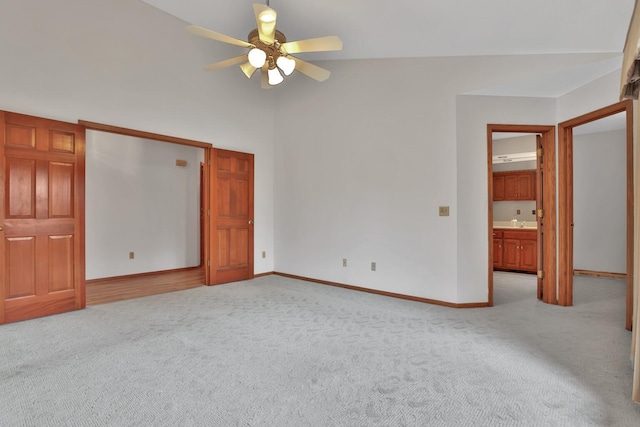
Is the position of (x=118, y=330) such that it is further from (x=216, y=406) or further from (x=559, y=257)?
(x=559, y=257)

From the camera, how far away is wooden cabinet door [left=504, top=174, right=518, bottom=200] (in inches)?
252

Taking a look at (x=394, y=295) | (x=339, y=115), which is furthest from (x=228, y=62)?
(x=394, y=295)

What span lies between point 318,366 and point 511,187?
598 cm

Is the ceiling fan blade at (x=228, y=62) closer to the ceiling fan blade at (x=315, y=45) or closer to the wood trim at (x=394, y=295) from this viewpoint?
the ceiling fan blade at (x=315, y=45)

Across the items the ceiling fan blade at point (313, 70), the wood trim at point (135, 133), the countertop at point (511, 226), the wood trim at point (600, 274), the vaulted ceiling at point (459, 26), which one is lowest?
the wood trim at point (600, 274)

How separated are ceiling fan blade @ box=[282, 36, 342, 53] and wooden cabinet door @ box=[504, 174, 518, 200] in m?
5.31

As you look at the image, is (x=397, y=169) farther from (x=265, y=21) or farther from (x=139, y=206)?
(x=139, y=206)

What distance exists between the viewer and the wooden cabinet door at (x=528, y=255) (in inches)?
222

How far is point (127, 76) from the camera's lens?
3895mm

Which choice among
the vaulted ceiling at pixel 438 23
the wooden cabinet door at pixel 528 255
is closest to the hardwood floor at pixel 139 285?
the vaulted ceiling at pixel 438 23

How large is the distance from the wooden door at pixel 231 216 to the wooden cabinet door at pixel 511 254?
4.67m

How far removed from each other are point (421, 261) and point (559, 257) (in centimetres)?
158

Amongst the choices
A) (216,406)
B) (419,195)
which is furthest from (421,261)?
(216,406)

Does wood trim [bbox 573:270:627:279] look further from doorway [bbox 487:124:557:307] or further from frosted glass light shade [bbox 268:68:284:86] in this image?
frosted glass light shade [bbox 268:68:284:86]
